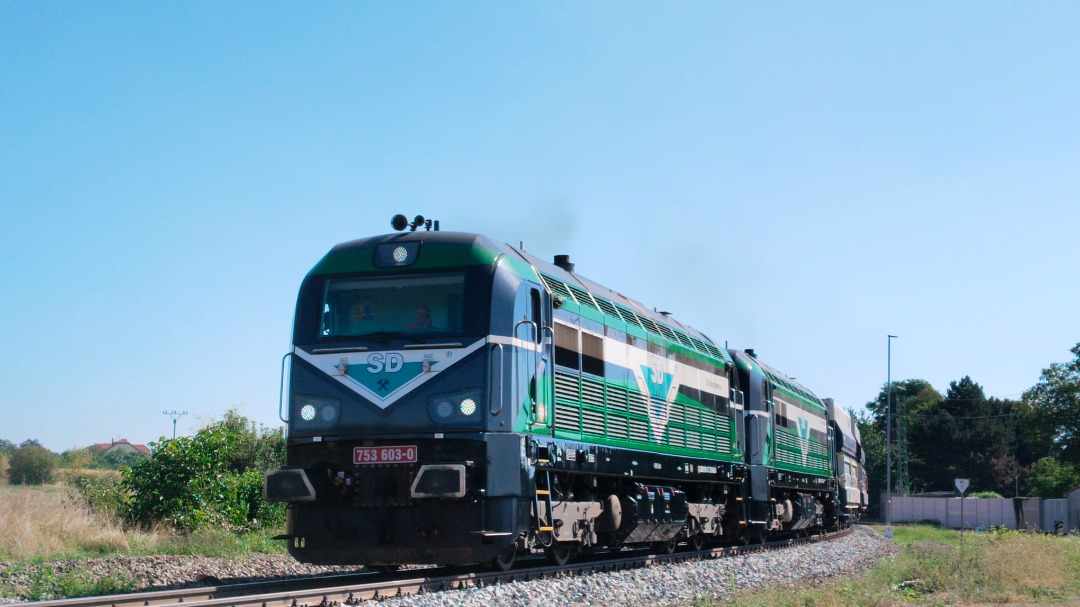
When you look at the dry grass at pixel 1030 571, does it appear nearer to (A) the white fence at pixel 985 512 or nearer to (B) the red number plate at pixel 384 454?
(B) the red number plate at pixel 384 454

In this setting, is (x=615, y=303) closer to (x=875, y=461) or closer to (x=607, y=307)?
(x=607, y=307)

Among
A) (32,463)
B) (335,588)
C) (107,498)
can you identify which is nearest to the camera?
(335,588)

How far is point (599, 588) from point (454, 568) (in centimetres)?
276

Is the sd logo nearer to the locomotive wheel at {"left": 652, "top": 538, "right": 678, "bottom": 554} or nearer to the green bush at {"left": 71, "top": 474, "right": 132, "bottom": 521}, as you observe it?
the locomotive wheel at {"left": 652, "top": 538, "right": 678, "bottom": 554}

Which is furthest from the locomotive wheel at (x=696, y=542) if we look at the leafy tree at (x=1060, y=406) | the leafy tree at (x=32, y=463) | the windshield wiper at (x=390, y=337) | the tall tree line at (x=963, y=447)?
the tall tree line at (x=963, y=447)

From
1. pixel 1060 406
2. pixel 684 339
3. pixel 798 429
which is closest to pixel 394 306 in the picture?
pixel 684 339

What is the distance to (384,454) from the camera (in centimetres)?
1219

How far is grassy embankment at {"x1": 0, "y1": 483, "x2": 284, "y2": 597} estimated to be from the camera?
15752 millimetres

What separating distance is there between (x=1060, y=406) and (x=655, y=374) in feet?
179

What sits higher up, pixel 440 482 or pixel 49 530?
pixel 440 482

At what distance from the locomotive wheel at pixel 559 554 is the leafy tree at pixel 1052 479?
5724 centimetres

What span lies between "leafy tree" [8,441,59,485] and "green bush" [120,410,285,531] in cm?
2842

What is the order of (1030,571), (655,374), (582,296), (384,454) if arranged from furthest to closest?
(655,374)
(1030,571)
(582,296)
(384,454)

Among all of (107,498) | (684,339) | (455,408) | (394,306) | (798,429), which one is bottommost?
(107,498)
